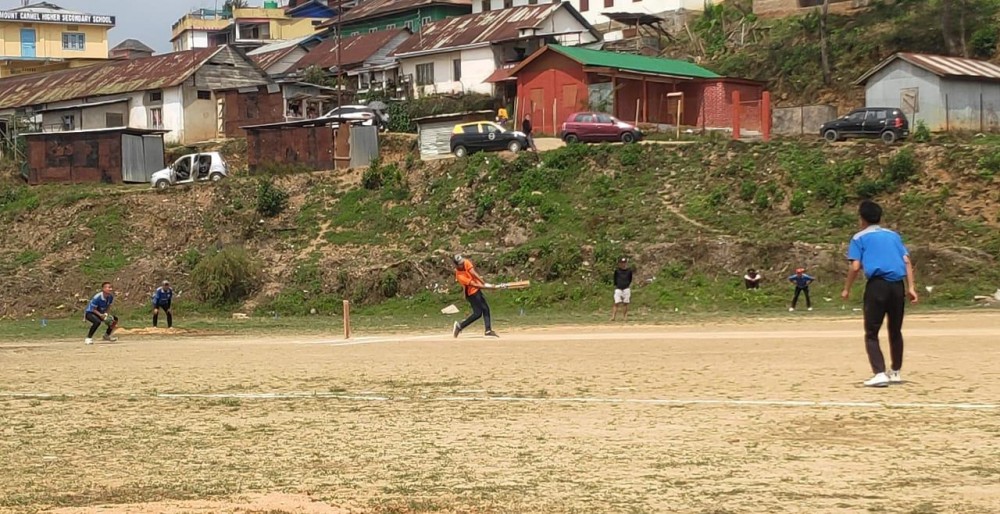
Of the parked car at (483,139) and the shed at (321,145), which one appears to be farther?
the shed at (321,145)

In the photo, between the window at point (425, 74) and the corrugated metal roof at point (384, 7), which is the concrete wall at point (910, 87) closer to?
the window at point (425, 74)

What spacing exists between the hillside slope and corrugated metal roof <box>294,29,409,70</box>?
30.4 m

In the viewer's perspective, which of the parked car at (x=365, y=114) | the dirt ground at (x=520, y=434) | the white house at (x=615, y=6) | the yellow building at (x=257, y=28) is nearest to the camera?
the dirt ground at (x=520, y=434)

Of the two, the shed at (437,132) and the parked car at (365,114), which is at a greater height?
the parked car at (365,114)

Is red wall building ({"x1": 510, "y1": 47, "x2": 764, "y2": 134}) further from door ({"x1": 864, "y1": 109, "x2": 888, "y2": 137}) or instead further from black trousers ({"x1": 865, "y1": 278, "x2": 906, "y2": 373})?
black trousers ({"x1": 865, "y1": 278, "x2": 906, "y2": 373})

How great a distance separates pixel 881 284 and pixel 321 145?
4379 centimetres

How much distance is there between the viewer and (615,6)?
80688 millimetres

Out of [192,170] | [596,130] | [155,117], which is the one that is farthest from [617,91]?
[155,117]

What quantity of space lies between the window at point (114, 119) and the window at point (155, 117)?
6.86 ft

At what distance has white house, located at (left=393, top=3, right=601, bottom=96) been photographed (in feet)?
236

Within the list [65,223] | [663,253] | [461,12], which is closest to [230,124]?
[65,223]

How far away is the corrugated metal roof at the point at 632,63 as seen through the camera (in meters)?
58.1

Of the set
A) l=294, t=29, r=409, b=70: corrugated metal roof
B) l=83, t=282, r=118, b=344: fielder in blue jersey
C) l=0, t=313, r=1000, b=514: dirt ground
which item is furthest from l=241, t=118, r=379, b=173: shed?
l=0, t=313, r=1000, b=514: dirt ground

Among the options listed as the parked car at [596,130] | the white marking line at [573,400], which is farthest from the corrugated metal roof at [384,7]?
the white marking line at [573,400]
